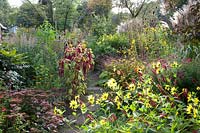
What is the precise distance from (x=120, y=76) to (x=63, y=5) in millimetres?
8597

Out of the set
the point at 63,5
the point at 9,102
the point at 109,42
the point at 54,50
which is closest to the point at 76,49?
the point at 54,50

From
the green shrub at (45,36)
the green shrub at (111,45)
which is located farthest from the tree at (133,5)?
the green shrub at (45,36)

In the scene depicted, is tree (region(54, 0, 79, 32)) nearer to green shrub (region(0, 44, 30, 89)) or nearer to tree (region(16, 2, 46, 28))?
tree (region(16, 2, 46, 28))

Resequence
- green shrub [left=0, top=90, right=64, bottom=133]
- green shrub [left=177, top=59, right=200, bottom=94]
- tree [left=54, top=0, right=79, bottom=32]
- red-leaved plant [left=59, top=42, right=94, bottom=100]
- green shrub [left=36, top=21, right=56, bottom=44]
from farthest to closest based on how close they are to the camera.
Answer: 1. tree [left=54, top=0, right=79, bottom=32]
2. green shrub [left=36, top=21, right=56, bottom=44]
3. red-leaved plant [left=59, top=42, right=94, bottom=100]
4. green shrub [left=177, top=59, right=200, bottom=94]
5. green shrub [left=0, top=90, right=64, bottom=133]

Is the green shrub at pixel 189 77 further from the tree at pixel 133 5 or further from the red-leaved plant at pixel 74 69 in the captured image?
the tree at pixel 133 5

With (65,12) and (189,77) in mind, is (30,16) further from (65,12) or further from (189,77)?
(189,77)

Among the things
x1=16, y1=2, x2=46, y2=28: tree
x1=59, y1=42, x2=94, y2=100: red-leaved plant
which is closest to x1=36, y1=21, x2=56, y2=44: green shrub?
x1=59, y1=42, x2=94, y2=100: red-leaved plant

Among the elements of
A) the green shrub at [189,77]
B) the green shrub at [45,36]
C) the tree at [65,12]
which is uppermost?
the tree at [65,12]

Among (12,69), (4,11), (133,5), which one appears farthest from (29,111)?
(4,11)

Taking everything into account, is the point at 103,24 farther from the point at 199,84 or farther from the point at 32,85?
the point at 199,84

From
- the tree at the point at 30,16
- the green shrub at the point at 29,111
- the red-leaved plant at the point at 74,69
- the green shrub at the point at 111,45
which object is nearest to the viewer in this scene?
the green shrub at the point at 29,111

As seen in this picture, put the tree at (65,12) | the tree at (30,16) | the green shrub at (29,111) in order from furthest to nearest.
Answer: the tree at (30,16)
the tree at (65,12)
the green shrub at (29,111)

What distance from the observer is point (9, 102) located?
3584 mm

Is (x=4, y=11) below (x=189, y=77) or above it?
above
